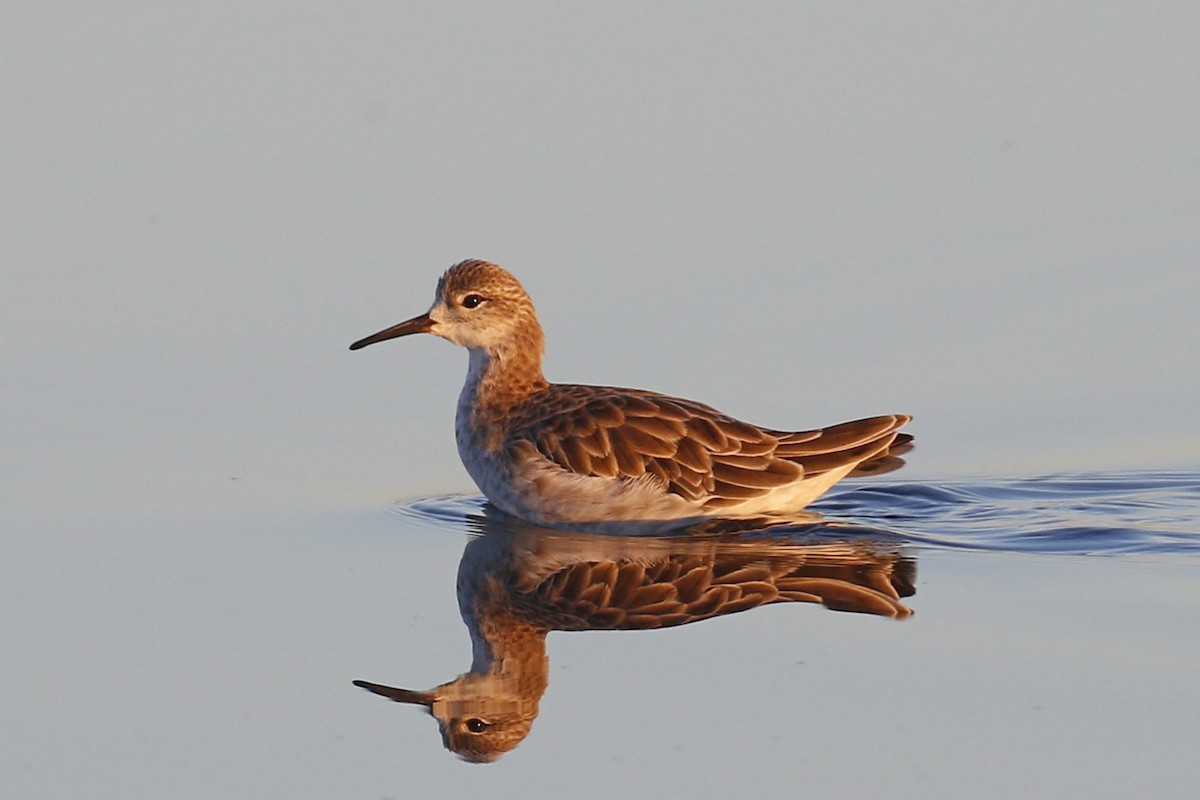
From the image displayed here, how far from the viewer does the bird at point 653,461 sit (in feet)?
45.6

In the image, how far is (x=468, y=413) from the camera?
14555 mm

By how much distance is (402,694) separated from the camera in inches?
417

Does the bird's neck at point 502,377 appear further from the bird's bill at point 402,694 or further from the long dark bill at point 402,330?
the bird's bill at point 402,694

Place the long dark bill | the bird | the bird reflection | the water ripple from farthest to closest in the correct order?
the long dark bill
the bird
the water ripple
the bird reflection

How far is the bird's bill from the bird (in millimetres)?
3394

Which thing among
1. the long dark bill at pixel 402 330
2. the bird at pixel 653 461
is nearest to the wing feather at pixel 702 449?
the bird at pixel 653 461

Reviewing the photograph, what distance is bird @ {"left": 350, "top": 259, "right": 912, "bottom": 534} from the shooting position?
45.6 feet

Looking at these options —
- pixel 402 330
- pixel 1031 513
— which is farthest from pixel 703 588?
pixel 402 330

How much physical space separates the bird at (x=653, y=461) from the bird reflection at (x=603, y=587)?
Answer: 158 mm

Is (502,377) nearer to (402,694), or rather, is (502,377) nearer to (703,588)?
(703,588)

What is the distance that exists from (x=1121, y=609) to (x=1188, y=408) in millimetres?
3792

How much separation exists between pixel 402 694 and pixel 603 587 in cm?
213

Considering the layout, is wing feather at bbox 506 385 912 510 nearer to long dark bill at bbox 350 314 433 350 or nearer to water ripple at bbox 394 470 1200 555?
water ripple at bbox 394 470 1200 555

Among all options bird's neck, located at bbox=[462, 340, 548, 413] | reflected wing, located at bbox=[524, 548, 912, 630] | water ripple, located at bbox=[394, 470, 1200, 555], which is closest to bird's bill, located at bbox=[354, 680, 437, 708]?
reflected wing, located at bbox=[524, 548, 912, 630]
